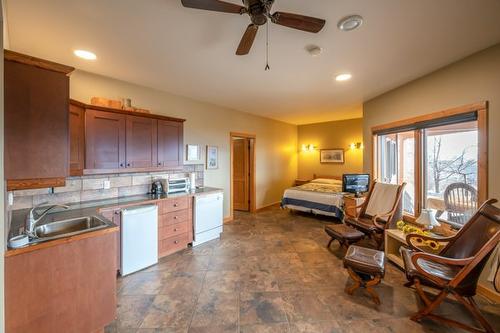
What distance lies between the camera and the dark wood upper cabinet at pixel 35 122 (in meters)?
1.36

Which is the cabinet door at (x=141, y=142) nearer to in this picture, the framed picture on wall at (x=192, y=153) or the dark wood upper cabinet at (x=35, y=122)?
the framed picture on wall at (x=192, y=153)

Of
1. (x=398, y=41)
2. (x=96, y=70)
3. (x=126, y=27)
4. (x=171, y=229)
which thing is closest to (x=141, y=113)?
(x=96, y=70)

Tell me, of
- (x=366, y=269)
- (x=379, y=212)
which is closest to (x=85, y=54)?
(x=366, y=269)

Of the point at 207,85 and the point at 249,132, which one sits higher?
the point at 207,85

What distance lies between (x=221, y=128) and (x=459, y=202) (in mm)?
4080

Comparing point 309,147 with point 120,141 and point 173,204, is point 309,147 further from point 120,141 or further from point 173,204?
point 120,141

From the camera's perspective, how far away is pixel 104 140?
2.63 meters

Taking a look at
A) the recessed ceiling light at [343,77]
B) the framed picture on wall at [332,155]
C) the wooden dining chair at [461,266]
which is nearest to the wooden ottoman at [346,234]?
the wooden dining chair at [461,266]

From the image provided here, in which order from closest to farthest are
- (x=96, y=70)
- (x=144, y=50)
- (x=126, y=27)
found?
(x=126, y=27) < (x=144, y=50) < (x=96, y=70)

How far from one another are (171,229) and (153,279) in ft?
2.46

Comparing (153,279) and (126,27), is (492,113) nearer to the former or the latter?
(126,27)

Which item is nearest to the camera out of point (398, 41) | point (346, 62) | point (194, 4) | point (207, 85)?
point (194, 4)

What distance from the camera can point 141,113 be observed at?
2.96m

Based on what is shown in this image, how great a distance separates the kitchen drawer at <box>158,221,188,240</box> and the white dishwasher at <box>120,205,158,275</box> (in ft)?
0.50
